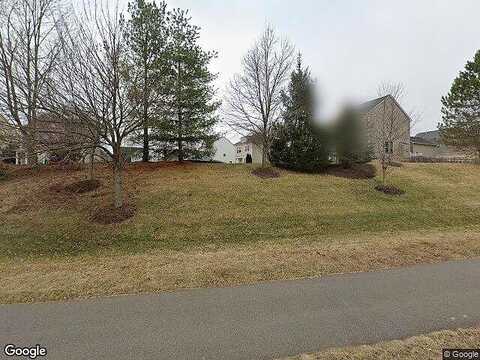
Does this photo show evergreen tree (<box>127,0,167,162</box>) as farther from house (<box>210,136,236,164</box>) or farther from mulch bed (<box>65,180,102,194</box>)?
house (<box>210,136,236,164</box>)

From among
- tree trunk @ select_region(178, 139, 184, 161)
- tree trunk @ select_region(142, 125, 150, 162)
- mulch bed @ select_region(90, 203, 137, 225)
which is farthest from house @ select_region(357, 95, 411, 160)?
tree trunk @ select_region(142, 125, 150, 162)

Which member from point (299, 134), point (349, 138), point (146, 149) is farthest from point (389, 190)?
point (146, 149)

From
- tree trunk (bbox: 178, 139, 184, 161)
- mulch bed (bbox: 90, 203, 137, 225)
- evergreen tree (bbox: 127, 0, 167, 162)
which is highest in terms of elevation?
evergreen tree (bbox: 127, 0, 167, 162)

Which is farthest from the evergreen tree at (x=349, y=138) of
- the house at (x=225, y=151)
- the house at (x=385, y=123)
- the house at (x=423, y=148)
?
the house at (x=225, y=151)

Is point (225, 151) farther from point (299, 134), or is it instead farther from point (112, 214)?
point (112, 214)

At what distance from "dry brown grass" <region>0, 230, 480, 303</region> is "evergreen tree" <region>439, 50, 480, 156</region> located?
2001 cm

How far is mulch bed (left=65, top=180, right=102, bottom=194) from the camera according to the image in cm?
1321

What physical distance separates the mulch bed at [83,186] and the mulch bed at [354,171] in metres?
12.8

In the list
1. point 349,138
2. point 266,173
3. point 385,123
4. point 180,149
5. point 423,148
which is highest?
point 385,123

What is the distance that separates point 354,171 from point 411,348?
596 inches

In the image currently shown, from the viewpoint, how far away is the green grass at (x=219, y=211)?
909 centimetres

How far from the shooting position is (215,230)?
32.1ft

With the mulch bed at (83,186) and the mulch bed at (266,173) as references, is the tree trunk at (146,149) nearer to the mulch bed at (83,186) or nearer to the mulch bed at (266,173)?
the mulch bed at (83,186)

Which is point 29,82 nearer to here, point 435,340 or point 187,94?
point 187,94
